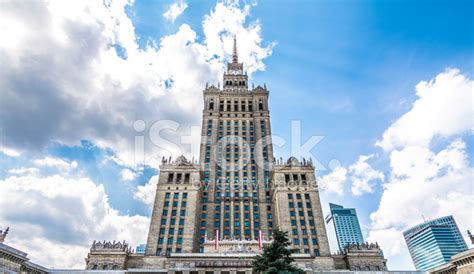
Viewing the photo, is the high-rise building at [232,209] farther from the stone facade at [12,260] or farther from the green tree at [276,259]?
the stone facade at [12,260]

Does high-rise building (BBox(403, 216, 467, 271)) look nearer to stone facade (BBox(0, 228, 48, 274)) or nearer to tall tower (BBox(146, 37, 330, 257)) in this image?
tall tower (BBox(146, 37, 330, 257))

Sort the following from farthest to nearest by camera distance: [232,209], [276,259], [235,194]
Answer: [235,194], [232,209], [276,259]

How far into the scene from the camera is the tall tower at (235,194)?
6944cm

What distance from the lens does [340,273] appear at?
55906 mm

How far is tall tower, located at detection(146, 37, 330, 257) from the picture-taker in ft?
228

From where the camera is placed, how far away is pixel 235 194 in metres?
83.8

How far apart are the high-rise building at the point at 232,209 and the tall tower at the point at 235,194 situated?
A: 0.24 m

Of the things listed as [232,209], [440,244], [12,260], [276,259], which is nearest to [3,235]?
[12,260]

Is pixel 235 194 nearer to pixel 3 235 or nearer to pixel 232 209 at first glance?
pixel 232 209

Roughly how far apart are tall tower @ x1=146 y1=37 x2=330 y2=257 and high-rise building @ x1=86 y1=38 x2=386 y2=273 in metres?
0.24

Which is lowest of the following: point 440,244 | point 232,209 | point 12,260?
point 12,260

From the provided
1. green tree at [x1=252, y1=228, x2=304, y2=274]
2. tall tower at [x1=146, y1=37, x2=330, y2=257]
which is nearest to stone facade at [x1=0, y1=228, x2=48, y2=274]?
tall tower at [x1=146, y1=37, x2=330, y2=257]

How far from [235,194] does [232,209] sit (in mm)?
5255

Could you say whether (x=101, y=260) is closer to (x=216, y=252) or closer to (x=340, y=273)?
(x=216, y=252)
